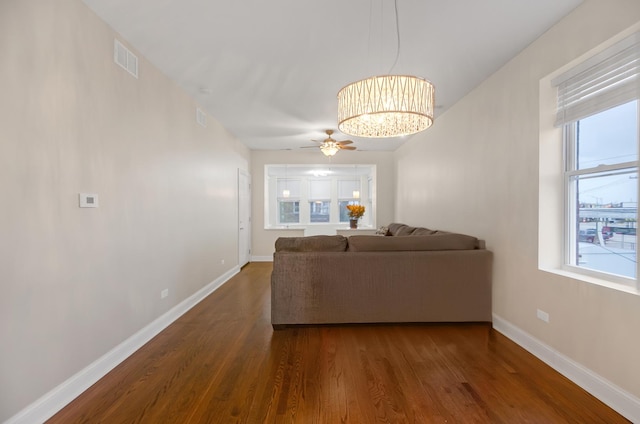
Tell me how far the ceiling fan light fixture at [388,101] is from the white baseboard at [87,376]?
251 cm

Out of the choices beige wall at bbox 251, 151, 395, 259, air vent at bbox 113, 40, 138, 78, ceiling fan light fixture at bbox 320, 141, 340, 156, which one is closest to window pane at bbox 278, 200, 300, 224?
beige wall at bbox 251, 151, 395, 259

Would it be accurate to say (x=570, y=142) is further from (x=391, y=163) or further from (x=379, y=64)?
(x=391, y=163)

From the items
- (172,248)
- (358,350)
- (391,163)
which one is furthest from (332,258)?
(391,163)

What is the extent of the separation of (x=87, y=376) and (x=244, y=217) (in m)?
4.55

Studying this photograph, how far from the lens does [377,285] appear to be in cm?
317

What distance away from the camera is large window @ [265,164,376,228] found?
7875 mm

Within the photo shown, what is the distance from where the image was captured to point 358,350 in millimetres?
2645

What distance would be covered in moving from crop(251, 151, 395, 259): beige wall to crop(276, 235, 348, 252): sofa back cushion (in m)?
3.96

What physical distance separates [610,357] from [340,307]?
205 centimetres

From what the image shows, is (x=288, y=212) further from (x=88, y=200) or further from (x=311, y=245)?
(x=88, y=200)

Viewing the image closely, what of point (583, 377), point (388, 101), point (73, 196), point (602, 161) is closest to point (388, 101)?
point (388, 101)

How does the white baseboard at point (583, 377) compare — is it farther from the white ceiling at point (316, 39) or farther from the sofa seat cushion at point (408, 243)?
the white ceiling at point (316, 39)

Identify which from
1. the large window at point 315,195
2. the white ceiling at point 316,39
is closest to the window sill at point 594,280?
the white ceiling at point 316,39

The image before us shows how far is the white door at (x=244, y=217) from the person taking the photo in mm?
6191
